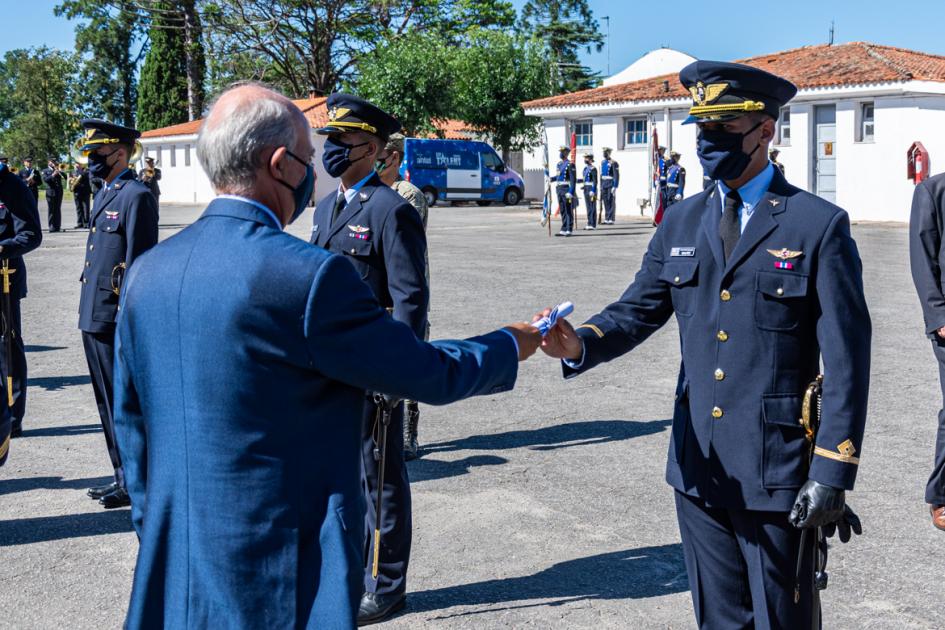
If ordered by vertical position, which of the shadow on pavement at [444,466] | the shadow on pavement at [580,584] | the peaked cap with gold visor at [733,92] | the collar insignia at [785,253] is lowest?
the shadow on pavement at [580,584]

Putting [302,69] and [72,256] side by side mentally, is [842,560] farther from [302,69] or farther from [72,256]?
[302,69]

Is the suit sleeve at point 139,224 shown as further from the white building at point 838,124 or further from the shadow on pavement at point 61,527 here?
the white building at point 838,124

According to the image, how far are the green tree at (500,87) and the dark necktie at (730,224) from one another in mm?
40302

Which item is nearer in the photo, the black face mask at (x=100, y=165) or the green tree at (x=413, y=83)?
the black face mask at (x=100, y=165)

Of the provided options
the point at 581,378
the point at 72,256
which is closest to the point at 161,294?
the point at 581,378

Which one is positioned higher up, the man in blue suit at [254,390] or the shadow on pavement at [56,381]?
the man in blue suit at [254,390]

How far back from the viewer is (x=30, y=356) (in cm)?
1066

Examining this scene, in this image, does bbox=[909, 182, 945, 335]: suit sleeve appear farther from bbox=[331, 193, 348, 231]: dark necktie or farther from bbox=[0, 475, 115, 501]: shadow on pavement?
bbox=[0, 475, 115, 501]: shadow on pavement

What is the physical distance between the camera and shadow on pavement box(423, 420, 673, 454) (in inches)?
277

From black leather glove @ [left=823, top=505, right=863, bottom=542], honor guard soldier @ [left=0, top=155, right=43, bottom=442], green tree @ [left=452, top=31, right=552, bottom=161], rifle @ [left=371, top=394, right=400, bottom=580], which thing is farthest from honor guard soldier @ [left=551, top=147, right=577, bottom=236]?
black leather glove @ [left=823, top=505, right=863, bottom=542]

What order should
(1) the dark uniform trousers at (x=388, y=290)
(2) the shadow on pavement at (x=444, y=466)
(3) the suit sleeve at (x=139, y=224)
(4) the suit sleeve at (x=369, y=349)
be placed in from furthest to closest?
(2) the shadow on pavement at (x=444, y=466), (3) the suit sleeve at (x=139, y=224), (1) the dark uniform trousers at (x=388, y=290), (4) the suit sleeve at (x=369, y=349)

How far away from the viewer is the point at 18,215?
731 cm

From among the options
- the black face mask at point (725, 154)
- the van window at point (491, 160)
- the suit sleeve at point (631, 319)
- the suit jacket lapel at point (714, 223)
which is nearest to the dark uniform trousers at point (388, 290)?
the suit sleeve at point (631, 319)

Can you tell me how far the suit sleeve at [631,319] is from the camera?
3459 millimetres
